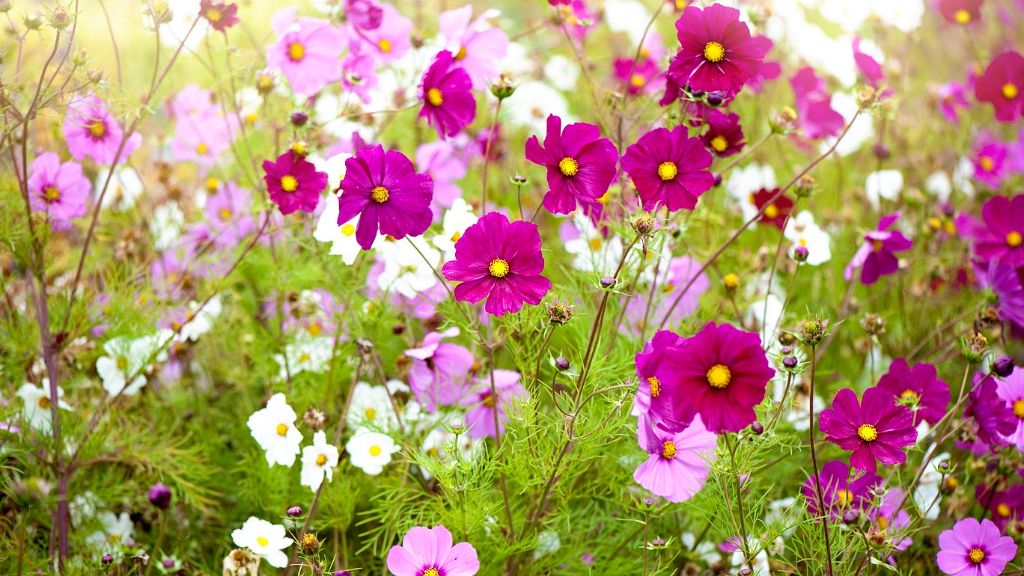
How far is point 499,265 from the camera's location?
2.96 feet

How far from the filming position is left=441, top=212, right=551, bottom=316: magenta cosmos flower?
0.90 metres

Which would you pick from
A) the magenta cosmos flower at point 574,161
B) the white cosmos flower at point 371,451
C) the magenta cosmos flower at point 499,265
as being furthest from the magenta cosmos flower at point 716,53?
the white cosmos flower at point 371,451

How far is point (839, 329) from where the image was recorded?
160 centimetres

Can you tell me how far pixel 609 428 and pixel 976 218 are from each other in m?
1.29

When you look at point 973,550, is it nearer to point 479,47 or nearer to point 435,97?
point 435,97

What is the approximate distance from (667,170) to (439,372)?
1.51 feet

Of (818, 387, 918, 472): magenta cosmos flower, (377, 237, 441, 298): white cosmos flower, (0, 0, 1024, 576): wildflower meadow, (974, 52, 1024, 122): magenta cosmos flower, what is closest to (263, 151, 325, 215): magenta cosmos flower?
(0, 0, 1024, 576): wildflower meadow

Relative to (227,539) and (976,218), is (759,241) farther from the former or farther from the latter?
(227,539)

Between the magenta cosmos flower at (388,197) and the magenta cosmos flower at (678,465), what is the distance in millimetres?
340

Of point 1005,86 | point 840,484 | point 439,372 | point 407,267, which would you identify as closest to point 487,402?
point 439,372

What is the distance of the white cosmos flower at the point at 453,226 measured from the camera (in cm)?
112

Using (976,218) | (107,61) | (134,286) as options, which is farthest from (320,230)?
(107,61)

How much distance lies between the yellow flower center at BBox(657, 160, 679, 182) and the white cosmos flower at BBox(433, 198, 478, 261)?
0.27 metres

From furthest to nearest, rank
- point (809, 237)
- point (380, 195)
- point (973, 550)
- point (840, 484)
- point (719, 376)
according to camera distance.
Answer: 1. point (809, 237)
2. point (840, 484)
3. point (973, 550)
4. point (380, 195)
5. point (719, 376)
